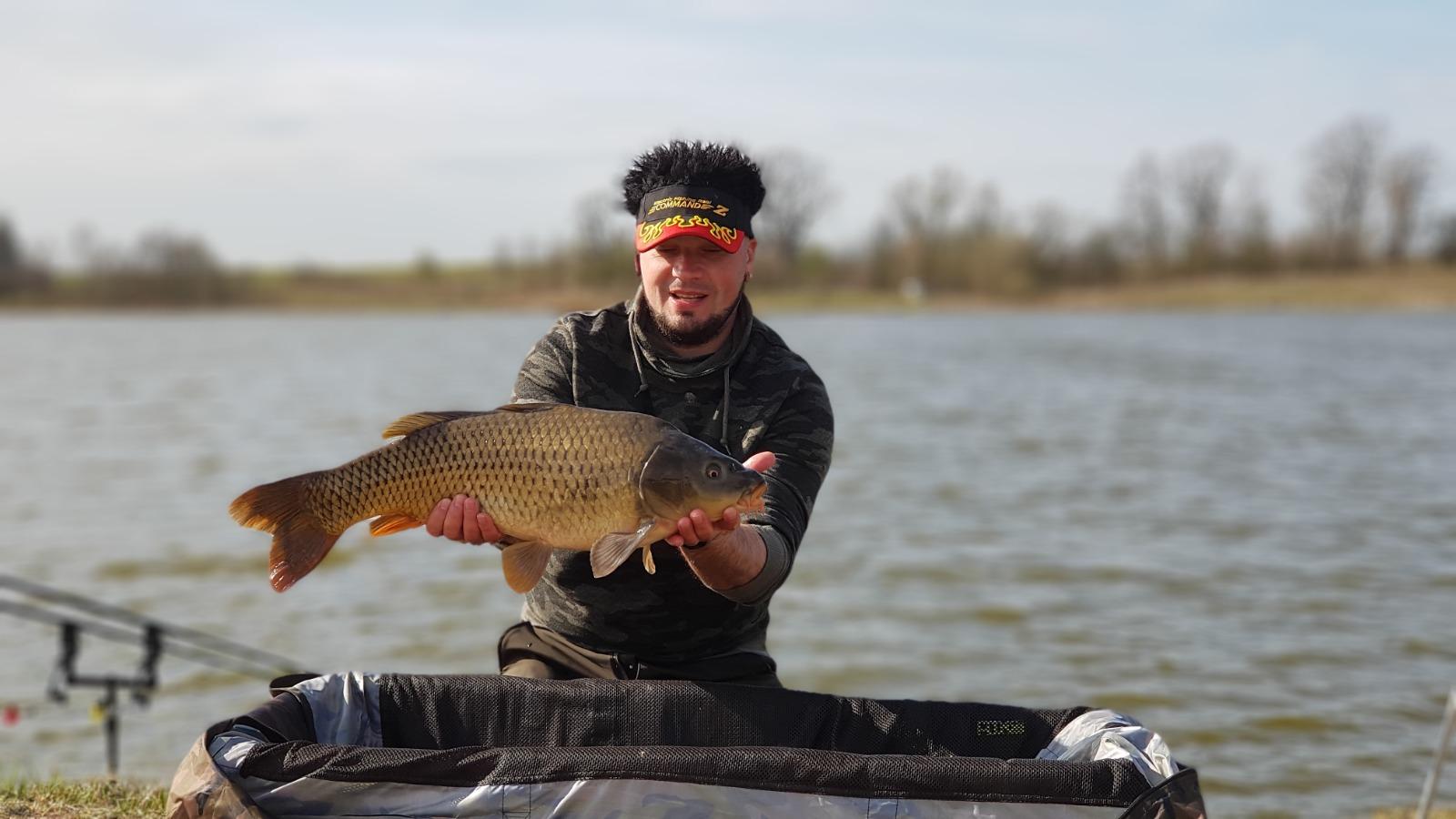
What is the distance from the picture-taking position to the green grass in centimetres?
322

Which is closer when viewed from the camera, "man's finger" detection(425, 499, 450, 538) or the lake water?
"man's finger" detection(425, 499, 450, 538)

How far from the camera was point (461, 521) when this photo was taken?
9.09 ft

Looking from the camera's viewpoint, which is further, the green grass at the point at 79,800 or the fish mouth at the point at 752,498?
the green grass at the point at 79,800

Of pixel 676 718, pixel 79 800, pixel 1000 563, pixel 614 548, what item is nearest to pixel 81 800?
pixel 79 800

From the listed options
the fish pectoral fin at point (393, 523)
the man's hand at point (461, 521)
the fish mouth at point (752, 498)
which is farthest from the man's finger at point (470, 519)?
the fish mouth at point (752, 498)

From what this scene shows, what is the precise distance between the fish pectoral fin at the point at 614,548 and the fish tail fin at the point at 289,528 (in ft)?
1.77

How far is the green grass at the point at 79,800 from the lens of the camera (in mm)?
3223

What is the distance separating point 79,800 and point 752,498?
188 centimetres

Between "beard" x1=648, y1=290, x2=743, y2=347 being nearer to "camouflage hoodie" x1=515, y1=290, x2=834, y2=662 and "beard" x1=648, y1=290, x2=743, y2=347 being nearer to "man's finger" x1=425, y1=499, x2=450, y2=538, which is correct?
"camouflage hoodie" x1=515, y1=290, x2=834, y2=662

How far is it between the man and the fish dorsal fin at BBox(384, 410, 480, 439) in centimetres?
38

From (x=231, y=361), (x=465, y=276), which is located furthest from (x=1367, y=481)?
(x=465, y=276)

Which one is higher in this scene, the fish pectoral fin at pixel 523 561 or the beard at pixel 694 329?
the beard at pixel 694 329

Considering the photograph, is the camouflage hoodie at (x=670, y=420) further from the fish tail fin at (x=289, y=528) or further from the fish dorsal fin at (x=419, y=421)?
the fish tail fin at (x=289, y=528)

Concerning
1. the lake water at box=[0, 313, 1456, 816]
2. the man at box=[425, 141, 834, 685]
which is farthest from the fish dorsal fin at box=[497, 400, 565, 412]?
the lake water at box=[0, 313, 1456, 816]
